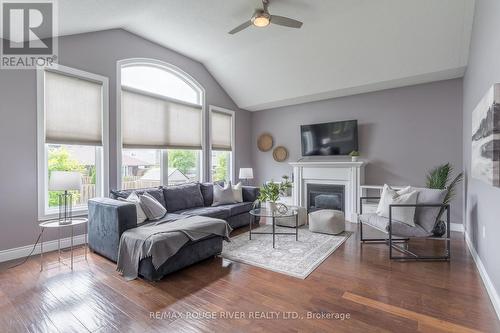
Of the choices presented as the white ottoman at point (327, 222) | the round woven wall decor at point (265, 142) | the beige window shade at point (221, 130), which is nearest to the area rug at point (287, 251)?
the white ottoman at point (327, 222)

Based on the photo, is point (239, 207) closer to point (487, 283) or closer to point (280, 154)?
point (280, 154)

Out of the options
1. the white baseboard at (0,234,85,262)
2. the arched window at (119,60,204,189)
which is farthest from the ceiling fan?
the white baseboard at (0,234,85,262)

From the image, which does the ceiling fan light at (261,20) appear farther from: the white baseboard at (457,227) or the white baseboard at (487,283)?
the white baseboard at (457,227)

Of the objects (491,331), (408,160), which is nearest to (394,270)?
(491,331)

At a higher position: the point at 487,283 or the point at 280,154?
the point at 280,154

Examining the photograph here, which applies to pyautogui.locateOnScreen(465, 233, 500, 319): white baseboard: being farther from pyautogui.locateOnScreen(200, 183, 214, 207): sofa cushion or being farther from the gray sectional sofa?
pyautogui.locateOnScreen(200, 183, 214, 207): sofa cushion

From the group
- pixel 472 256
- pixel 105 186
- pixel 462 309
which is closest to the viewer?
pixel 462 309

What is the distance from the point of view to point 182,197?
4.42 m

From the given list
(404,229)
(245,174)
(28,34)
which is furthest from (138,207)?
(404,229)

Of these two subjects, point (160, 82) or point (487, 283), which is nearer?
point (487, 283)

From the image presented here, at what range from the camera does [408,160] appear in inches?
194

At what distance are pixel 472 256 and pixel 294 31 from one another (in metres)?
4.20

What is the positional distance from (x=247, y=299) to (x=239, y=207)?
7.95 feet

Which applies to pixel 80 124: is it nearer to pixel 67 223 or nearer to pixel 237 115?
pixel 67 223
